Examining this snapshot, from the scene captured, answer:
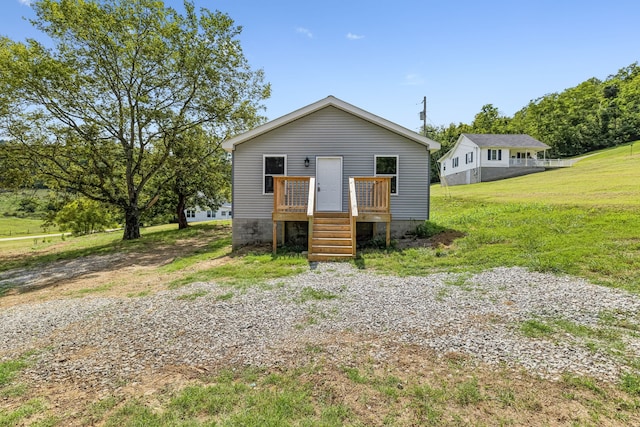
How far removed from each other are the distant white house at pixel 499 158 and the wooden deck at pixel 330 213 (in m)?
22.4

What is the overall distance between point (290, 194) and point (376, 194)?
2738mm

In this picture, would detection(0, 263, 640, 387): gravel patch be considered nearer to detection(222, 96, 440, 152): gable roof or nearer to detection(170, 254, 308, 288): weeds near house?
detection(170, 254, 308, 288): weeds near house

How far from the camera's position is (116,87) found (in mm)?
14312

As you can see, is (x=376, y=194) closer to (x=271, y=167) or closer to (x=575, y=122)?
(x=271, y=167)

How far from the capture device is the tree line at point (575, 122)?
46.2 m

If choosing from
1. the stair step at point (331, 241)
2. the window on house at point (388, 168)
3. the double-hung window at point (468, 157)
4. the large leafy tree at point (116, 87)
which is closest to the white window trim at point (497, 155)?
the double-hung window at point (468, 157)

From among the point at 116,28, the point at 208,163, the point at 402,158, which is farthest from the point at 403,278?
the point at 116,28

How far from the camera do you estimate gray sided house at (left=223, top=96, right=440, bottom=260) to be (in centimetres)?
1097

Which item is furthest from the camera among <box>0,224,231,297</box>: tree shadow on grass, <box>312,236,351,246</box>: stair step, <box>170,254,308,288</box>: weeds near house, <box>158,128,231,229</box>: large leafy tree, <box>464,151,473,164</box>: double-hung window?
<box>464,151,473,164</box>: double-hung window

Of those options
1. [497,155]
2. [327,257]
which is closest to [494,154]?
[497,155]

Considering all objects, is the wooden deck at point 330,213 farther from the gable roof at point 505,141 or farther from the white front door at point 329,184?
the gable roof at point 505,141

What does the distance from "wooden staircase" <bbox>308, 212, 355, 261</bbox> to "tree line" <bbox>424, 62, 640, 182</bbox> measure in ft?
130

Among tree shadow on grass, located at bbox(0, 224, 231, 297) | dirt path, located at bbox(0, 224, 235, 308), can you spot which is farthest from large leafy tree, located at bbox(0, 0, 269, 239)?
dirt path, located at bbox(0, 224, 235, 308)

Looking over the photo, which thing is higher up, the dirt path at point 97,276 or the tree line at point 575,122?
the tree line at point 575,122
